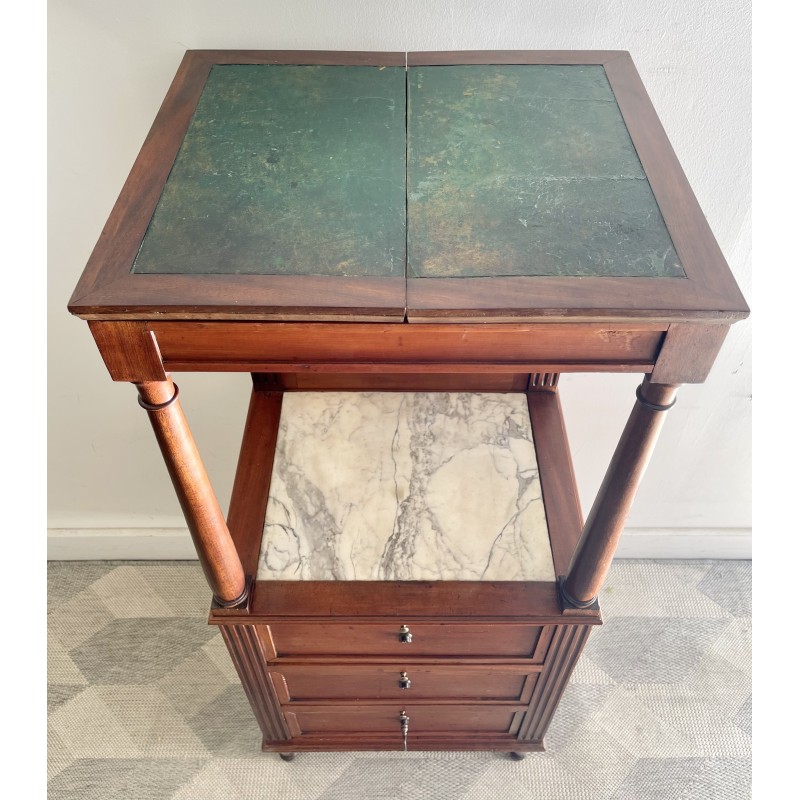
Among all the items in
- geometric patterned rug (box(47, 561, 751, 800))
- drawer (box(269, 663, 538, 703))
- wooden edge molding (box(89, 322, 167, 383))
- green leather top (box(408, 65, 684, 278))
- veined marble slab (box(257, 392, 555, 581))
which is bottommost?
geometric patterned rug (box(47, 561, 751, 800))

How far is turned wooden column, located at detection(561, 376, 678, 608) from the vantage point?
70cm

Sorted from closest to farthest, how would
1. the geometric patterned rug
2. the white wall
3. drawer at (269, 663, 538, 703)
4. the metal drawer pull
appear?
the white wall < drawer at (269, 663, 538, 703) < the metal drawer pull < the geometric patterned rug

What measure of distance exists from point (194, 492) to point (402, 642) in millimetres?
386

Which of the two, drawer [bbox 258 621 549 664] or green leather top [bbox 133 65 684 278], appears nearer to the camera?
green leather top [bbox 133 65 684 278]

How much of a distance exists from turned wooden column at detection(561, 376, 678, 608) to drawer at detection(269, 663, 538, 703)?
0.23 meters

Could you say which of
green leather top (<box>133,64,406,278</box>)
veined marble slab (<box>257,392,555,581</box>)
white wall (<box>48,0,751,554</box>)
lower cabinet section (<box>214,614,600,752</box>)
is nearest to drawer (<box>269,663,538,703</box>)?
lower cabinet section (<box>214,614,600,752</box>)

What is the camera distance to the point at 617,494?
775 millimetres

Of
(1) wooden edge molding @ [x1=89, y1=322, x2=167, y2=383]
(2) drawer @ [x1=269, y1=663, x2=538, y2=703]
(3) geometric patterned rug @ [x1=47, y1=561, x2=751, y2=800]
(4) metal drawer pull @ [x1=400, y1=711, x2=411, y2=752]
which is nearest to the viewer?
(1) wooden edge molding @ [x1=89, y1=322, x2=167, y2=383]

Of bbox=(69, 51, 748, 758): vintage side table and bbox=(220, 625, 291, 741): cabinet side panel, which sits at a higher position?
bbox=(69, 51, 748, 758): vintage side table

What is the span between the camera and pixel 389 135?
0.74m

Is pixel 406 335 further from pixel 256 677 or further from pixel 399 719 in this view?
pixel 399 719

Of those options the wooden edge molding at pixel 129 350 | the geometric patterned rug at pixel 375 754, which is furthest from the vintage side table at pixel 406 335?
the geometric patterned rug at pixel 375 754

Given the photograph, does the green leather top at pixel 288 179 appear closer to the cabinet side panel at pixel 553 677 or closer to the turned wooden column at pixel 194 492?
the turned wooden column at pixel 194 492

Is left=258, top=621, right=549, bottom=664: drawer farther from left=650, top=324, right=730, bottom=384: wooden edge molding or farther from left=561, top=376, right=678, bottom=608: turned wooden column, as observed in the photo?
left=650, top=324, right=730, bottom=384: wooden edge molding
